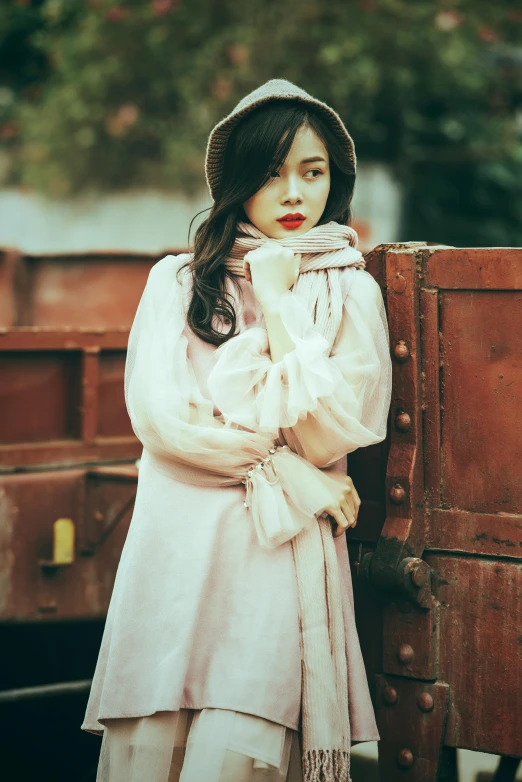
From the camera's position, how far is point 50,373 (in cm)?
354

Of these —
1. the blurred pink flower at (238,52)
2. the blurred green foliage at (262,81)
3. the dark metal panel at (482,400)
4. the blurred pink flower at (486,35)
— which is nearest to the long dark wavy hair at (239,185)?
the dark metal panel at (482,400)

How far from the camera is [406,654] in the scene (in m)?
2.32

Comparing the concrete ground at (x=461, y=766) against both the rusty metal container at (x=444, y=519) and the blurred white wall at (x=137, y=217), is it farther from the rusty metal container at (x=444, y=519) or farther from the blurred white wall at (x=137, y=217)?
the blurred white wall at (x=137, y=217)

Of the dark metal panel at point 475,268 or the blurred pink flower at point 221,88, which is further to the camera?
the blurred pink flower at point 221,88

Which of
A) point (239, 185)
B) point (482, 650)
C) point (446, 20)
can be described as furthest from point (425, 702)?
point (446, 20)

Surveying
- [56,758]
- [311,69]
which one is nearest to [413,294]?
[56,758]

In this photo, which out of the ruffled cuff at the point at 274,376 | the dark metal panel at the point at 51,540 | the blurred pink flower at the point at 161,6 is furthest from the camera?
the blurred pink flower at the point at 161,6

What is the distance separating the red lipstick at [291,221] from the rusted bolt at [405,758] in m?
1.23

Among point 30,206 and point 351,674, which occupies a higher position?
point 30,206

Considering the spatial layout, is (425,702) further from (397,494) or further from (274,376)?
(274,376)

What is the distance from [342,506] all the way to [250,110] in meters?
0.91

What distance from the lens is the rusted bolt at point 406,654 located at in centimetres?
232

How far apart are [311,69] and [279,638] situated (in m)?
7.58

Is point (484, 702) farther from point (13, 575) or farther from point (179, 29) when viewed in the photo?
point (179, 29)
